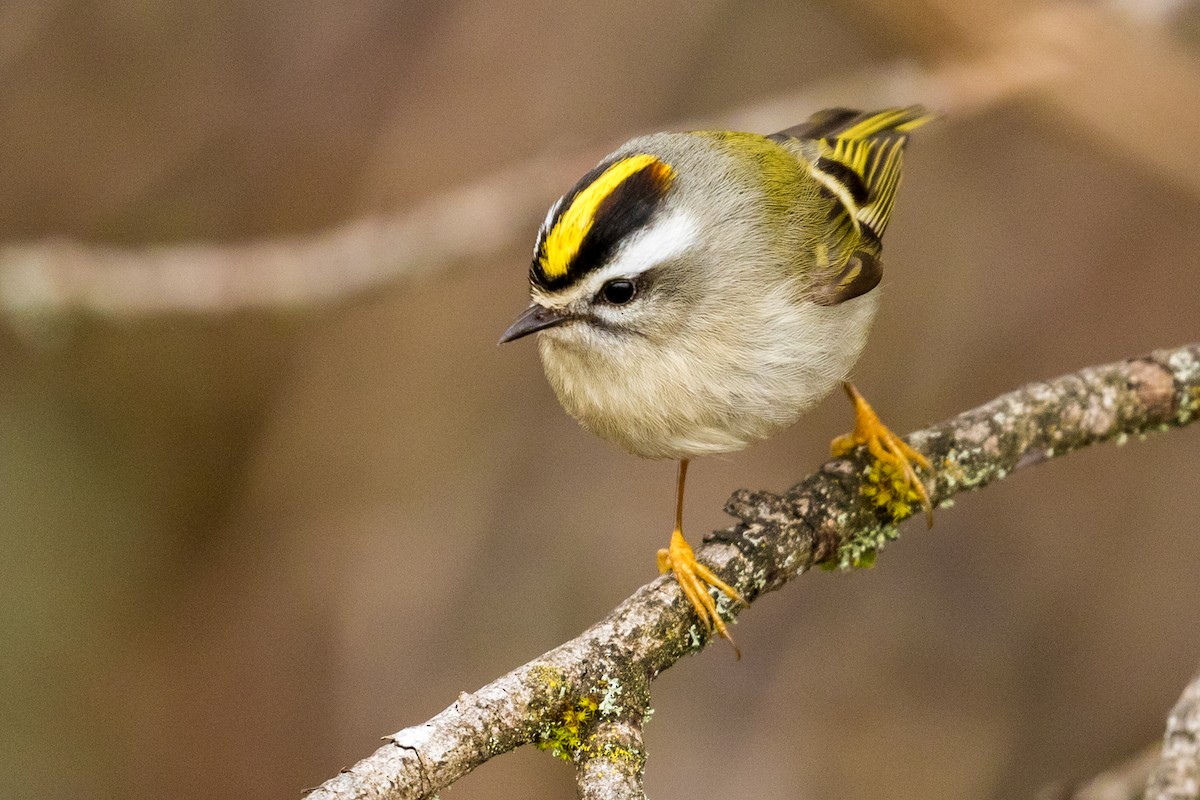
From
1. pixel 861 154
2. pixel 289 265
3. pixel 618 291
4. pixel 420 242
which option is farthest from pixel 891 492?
pixel 289 265

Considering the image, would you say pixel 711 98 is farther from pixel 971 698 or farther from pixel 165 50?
pixel 971 698

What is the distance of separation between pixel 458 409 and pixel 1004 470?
3.03m

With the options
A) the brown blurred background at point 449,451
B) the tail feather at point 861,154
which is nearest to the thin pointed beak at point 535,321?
the tail feather at point 861,154

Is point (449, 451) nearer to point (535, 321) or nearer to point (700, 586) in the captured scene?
point (535, 321)

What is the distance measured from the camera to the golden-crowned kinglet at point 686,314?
2543 mm

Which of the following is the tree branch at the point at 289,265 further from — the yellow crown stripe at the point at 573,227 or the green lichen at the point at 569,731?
the green lichen at the point at 569,731

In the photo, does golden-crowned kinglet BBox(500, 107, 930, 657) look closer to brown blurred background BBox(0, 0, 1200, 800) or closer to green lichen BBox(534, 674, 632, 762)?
green lichen BBox(534, 674, 632, 762)

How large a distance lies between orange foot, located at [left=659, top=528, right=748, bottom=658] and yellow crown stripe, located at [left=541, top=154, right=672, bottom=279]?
69cm

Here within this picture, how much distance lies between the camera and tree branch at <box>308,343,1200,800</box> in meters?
1.77

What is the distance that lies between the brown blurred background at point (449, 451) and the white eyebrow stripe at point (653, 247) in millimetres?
2274

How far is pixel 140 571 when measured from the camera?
17.2ft

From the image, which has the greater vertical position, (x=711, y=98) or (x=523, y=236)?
(x=711, y=98)

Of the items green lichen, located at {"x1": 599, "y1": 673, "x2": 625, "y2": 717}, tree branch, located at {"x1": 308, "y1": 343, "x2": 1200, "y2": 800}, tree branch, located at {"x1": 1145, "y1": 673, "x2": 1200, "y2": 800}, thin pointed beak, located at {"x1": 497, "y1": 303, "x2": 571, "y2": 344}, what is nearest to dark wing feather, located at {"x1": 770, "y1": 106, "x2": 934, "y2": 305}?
tree branch, located at {"x1": 308, "y1": 343, "x2": 1200, "y2": 800}

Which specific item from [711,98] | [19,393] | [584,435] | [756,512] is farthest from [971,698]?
[19,393]
